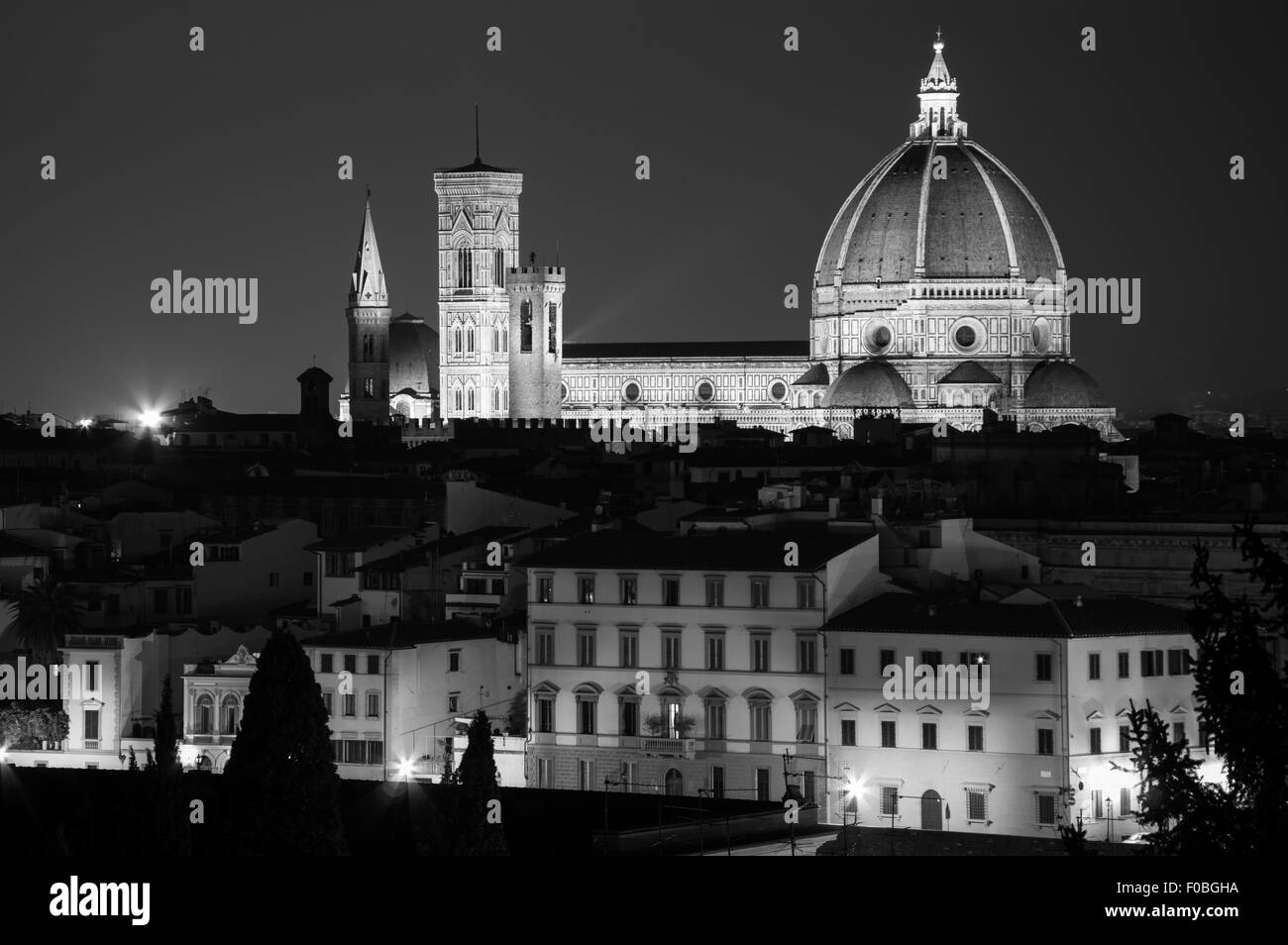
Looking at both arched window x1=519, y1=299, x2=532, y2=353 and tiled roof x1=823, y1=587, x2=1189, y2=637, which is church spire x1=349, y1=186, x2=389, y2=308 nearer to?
arched window x1=519, y1=299, x2=532, y2=353

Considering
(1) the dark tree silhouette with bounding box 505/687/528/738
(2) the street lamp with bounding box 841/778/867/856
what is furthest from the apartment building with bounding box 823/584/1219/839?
(1) the dark tree silhouette with bounding box 505/687/528/738

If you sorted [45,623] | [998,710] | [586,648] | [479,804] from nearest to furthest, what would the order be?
[479,804], [998,710], [586,648], [45,623]

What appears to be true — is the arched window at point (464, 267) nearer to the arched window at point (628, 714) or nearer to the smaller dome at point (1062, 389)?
the smaller dome at point (1062, 389)

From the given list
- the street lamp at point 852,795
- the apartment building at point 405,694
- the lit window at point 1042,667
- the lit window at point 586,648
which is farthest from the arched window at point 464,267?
the lit window at point 1042,667

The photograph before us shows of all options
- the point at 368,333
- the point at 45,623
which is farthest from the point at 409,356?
the point at 45,623

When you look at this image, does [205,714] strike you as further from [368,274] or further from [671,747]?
[368,274]
